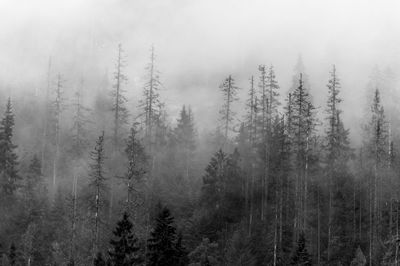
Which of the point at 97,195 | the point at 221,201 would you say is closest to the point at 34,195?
the point at 97,195

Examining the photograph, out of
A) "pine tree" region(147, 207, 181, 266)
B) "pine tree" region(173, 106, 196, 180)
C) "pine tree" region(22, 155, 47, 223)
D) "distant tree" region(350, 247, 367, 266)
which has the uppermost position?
"pine tree" region(173, 106, 196, 180)

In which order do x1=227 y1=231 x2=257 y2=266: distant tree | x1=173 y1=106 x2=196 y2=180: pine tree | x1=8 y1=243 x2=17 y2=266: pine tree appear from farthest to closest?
x1=173 y1=106 x2=196 y2=180: pine tree
x1=8 y1=243 x2=17 y2=266: pine tree
x1=227 y1=231 x2=257 y2=266: distant tree

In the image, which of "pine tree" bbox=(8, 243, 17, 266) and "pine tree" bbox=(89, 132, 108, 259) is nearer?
"pine tree" bbox=(89, 132, 108, 259)

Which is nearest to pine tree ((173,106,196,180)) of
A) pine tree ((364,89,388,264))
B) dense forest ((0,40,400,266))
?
→ dense forest ((0,40,400,266))

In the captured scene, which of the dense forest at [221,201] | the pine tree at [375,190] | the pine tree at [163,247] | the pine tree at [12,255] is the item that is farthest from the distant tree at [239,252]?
the pine tree at [12,255]

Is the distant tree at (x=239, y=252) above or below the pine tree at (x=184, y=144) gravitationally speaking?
below

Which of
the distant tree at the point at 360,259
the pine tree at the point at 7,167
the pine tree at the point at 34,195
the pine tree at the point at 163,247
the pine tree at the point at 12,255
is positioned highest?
the pine tree at the point at 7,167

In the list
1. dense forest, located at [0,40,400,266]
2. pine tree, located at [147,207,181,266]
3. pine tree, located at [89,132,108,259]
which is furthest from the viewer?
dense forest, located at [0,40,400,266]

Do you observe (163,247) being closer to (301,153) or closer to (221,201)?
(221,201)

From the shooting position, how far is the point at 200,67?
13275 centimetres

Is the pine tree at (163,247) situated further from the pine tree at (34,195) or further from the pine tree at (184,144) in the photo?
the pine tree at (184,144)

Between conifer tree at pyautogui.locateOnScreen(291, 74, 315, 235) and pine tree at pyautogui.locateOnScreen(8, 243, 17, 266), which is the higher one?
conifer tree at pyautogui.locateOnScreen(291, 74, 315, 235)

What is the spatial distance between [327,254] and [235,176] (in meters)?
14.2

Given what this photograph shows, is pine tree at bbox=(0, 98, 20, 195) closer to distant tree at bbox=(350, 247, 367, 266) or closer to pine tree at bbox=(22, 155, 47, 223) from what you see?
pine tree at bbox=(22, 155, 47, 223)
